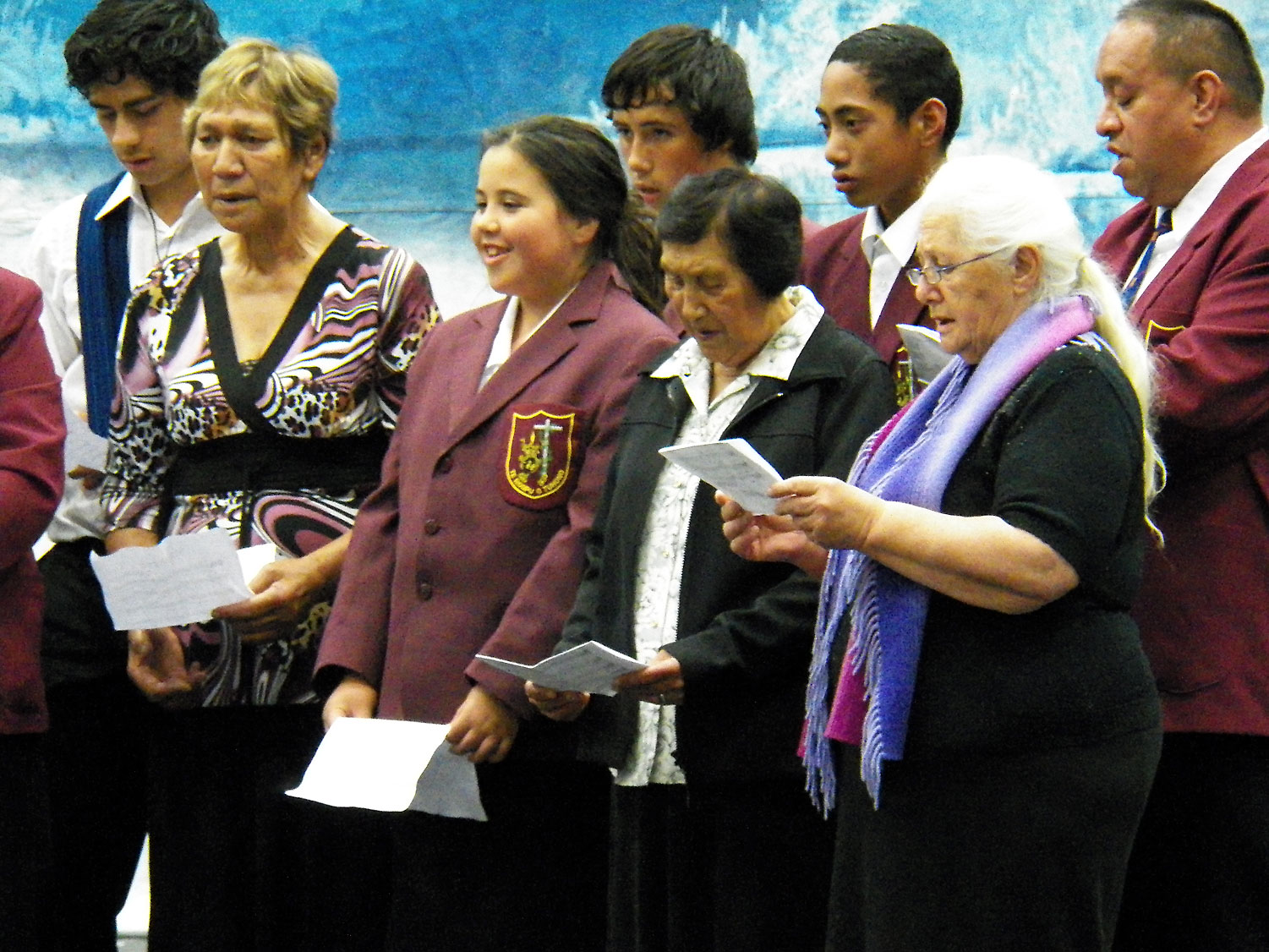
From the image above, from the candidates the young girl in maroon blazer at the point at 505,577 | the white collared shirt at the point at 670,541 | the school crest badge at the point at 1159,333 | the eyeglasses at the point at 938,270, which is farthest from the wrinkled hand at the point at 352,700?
the school crest badge at the point at 1159,333

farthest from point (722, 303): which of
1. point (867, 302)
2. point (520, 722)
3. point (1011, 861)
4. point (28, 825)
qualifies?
point (28, 825)

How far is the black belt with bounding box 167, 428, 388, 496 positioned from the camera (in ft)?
11.8

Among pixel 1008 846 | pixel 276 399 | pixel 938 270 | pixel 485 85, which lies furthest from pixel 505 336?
pixel 485 85

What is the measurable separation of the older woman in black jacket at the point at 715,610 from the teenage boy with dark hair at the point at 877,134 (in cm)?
46

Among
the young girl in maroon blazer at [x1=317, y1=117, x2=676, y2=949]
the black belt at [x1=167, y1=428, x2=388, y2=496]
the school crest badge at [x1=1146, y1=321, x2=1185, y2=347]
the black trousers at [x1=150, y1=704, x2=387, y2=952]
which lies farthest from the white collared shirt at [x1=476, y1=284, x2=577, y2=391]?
the school crest badge at [x1=1146, y1=321, x2=1185, y2=347]

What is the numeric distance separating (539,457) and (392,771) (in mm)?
593

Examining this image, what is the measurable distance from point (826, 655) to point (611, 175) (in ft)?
3.78

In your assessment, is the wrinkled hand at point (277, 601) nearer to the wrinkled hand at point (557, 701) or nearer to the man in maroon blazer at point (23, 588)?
the man in maroon blazer at point (23, 588)

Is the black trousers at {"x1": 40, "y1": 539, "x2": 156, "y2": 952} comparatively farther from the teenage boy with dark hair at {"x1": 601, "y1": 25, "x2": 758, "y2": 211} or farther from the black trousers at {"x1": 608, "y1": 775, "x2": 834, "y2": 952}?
the teenage boy with dark hair at {"x1": 601, "y1": 25, "x2": 758, "y2": 211}

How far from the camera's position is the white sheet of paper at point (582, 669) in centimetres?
277

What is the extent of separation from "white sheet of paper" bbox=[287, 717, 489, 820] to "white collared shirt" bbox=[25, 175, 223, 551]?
121 cm

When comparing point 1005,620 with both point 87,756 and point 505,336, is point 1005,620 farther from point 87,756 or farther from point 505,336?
point 87,756

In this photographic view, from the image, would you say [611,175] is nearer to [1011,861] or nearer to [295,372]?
[295,372]

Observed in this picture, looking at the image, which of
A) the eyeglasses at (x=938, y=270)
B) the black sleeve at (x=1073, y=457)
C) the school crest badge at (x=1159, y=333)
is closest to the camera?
the black sleeve at (x=1073, y=457)
